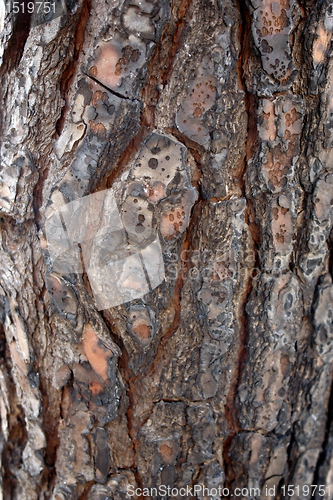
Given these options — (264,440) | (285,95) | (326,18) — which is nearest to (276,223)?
(285,95)

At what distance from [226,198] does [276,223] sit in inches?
4.9

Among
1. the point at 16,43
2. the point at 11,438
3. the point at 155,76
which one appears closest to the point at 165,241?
the point at 155,76

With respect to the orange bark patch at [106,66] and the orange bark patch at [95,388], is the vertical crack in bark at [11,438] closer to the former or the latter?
the orange bark patch at [95,388]

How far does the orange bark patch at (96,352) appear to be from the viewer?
0.83 metres

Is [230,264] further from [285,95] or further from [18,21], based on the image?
[18,21]

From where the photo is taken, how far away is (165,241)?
788 mm

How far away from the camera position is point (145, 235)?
2.54 feet

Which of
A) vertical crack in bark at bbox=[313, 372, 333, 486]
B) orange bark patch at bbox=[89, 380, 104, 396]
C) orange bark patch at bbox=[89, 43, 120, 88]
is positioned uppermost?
orange bark patch at bbox=[89, 43, 120, 88]

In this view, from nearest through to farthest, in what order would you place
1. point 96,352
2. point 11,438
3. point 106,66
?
point 106,66
point 96,352
point 11,438

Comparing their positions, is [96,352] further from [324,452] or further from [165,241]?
[324,452]

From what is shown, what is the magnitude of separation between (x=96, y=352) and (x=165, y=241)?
290 mm

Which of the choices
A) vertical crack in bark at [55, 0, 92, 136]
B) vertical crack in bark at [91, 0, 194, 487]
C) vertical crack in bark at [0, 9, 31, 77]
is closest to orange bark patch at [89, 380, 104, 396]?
vertical crack in bark at [91, 0, 194, 487]

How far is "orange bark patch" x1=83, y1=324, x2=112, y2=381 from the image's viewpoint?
829 mm

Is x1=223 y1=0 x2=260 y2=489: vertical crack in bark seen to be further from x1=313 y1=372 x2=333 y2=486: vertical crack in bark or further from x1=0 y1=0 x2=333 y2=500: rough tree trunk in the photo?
x1=313 y1=372 x2=333 y2=486: vertical crack in bark
